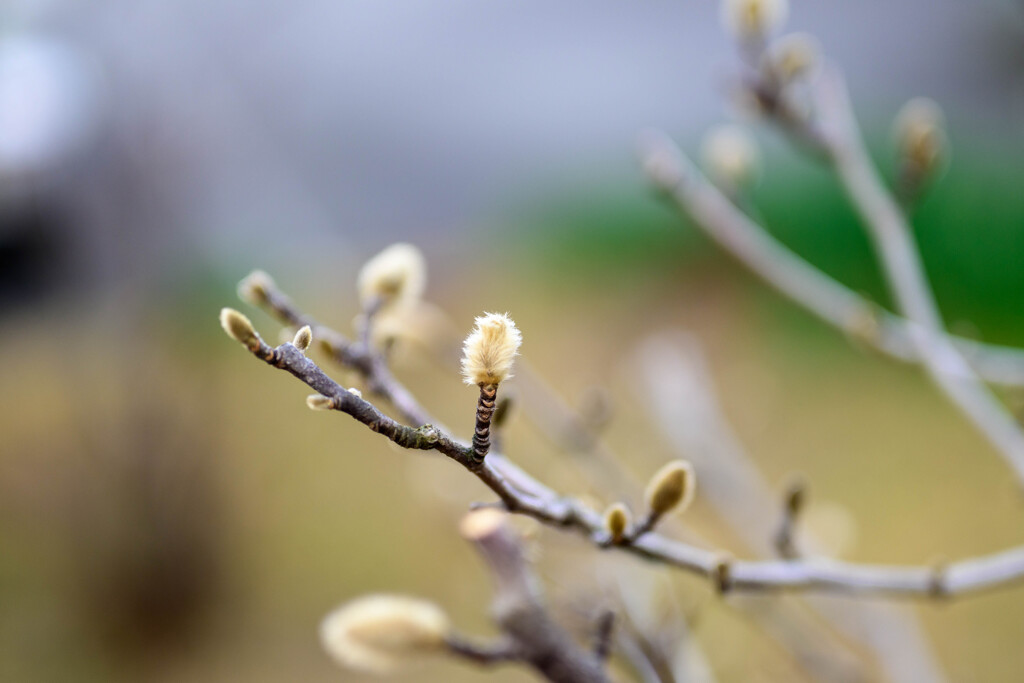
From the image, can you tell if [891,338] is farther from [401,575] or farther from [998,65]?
[998,65]

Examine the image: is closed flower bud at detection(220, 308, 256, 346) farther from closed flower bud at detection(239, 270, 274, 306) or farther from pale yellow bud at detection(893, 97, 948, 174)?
pale yellow bud at detection(893, 97, 948, 174)

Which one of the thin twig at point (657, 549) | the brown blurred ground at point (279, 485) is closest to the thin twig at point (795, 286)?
the thin twig at point (657, 549)

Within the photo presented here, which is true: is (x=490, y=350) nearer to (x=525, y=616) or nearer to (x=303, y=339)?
(x=303, y=339)

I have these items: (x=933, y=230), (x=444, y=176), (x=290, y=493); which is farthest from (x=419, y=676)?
(x=444, y=176)

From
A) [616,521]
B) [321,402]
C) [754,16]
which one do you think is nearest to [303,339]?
[321,402]

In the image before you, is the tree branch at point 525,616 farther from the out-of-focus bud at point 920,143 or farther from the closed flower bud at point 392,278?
the out-of-focus bud at point 920,143

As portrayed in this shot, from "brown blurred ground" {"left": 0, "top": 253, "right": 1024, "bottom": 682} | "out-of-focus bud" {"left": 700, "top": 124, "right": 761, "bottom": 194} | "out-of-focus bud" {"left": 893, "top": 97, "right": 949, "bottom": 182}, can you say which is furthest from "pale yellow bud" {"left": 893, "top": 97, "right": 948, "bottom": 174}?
"brown blurred ground" {"left": 0, "top": 253, "right": 1024, "bottom": 682}

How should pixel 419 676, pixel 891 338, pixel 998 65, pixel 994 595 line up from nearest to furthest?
1. pixel 891 338
2. pixel 994 595
3. pixel 419 676
4. pixel 998 65
